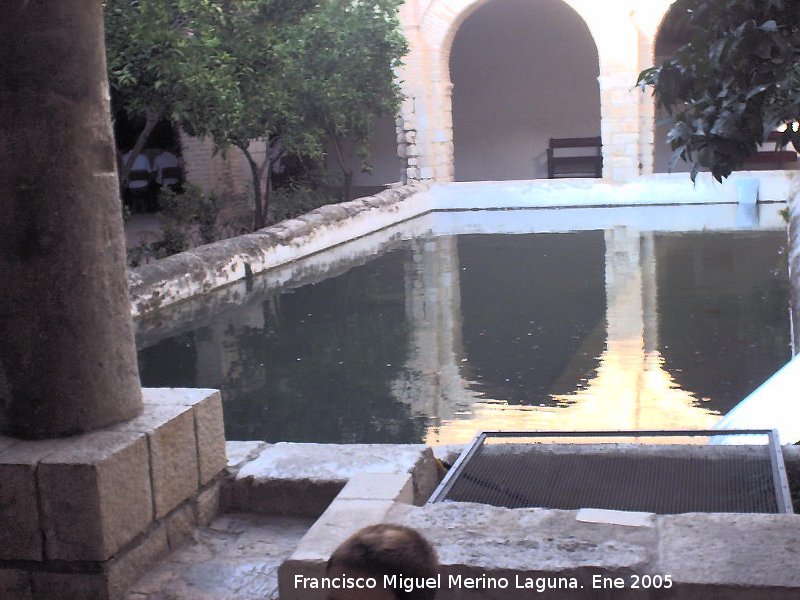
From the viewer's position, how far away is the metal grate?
304cm

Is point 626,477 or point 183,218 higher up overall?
point 183,218

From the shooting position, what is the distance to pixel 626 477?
3342mm

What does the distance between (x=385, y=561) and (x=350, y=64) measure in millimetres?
13191

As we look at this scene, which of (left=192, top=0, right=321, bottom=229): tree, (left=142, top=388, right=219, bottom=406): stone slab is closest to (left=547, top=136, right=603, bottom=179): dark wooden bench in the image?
(left=192, top=0, right=321, bottom=229): tree

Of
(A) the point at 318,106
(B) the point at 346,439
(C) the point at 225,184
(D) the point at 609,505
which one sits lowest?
(B) the point at 346,439

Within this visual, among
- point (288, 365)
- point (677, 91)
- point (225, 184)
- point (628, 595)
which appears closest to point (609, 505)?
point (628, 595)

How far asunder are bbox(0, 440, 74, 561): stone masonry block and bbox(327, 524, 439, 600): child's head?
4.63 feet

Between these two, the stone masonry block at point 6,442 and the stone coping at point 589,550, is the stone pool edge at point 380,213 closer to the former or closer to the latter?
the stone coping at point 589,550

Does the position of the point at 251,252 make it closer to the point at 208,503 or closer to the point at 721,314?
the point at 721,314

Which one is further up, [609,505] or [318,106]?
[318,106]

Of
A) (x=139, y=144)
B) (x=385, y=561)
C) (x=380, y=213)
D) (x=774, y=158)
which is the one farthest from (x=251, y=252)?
(x=774, y=158)

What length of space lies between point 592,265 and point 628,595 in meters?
8.46

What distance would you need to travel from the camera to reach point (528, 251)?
38.7 feet

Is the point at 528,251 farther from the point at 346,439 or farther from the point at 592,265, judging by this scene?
the point at 346,439
